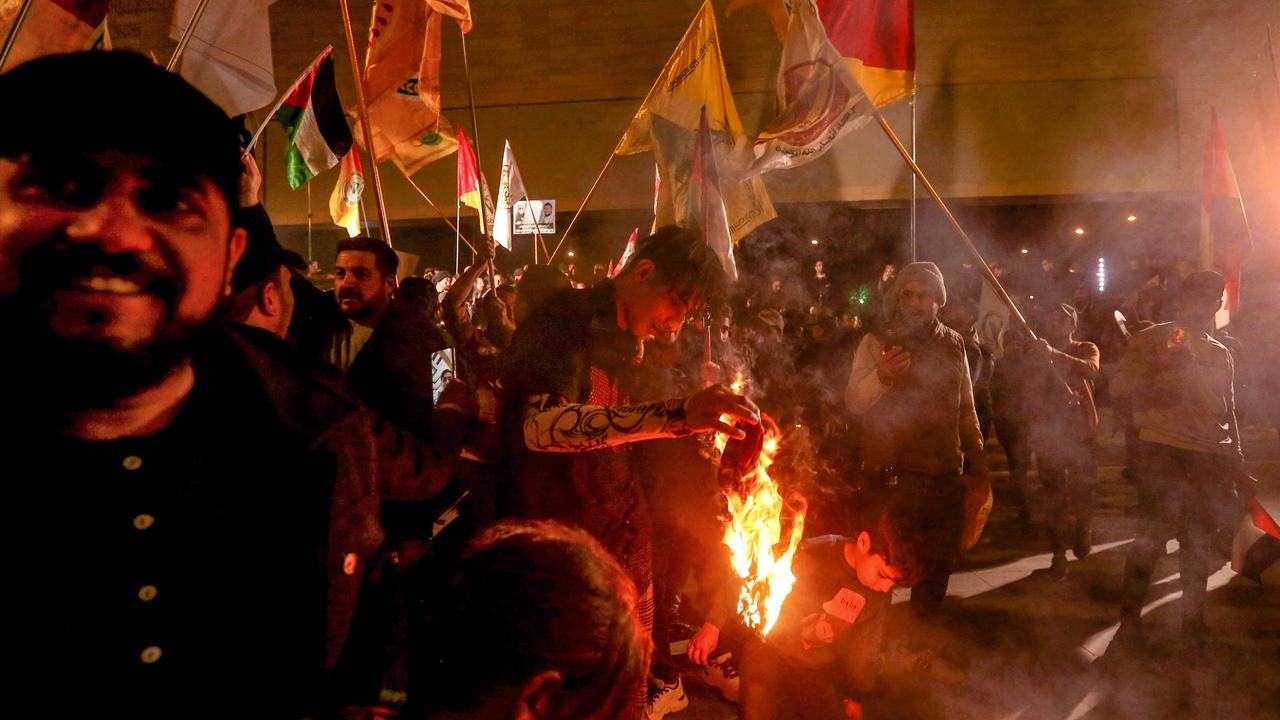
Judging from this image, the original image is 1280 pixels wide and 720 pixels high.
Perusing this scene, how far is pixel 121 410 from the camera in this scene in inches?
43.3

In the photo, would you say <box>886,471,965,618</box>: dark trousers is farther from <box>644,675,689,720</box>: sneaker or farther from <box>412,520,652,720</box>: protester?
<box>412,520,652,720</box>: protester

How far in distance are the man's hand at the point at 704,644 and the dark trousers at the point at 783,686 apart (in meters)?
0.24

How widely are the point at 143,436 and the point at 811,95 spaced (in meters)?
4.11

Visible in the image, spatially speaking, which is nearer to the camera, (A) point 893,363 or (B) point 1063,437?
(A) point 893,363

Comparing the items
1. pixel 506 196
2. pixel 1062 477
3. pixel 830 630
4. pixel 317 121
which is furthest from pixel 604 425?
pixel 506 196

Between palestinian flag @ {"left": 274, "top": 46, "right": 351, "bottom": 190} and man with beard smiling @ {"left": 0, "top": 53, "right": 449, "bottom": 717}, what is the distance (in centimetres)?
482

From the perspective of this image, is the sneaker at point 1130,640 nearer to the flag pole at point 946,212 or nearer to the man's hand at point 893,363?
the flag pole at point 946,212

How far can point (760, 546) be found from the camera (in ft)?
10.6

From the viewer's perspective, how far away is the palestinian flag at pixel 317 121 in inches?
217

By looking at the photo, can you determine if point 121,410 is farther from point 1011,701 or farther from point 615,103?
point 615,103

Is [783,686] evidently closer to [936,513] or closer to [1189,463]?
[936,513]

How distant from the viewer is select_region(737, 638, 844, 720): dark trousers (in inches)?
119

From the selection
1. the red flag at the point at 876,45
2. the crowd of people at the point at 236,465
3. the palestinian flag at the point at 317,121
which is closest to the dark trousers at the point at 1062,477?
the red flag at the point at 876,45

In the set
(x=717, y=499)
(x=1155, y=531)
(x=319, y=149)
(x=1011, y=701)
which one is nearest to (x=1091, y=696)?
(x=1011, y=701)
